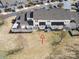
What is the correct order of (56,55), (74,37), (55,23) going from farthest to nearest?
1. (55,23)
2. (74,37)
3. (56,55)

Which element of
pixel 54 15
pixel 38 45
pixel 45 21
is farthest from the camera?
pixel 54 15

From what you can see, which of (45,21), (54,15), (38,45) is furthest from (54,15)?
(38,45)

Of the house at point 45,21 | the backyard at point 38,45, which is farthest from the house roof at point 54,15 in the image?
the backyard at point 38,45

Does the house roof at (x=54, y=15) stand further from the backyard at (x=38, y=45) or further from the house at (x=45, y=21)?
the backyard at (x=38, y=45)

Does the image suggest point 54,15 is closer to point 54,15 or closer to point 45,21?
point 54,15

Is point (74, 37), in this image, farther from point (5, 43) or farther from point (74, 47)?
point (5, 43)

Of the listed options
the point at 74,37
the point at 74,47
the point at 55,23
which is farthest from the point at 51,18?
the point at 74,47
